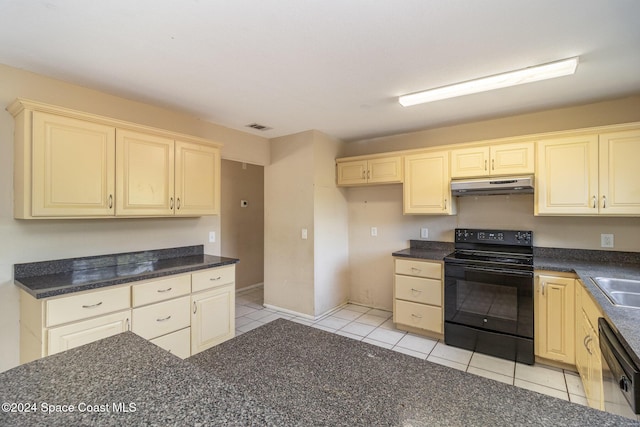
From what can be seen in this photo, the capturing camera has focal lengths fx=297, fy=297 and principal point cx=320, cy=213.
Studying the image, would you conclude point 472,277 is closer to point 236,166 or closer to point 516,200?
point 516,200

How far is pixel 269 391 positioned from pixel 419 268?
2.67 metres

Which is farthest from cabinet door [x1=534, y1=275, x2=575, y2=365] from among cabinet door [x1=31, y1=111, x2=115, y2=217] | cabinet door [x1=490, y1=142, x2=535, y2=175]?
cabinet door [x1=31, y1=111, x2=115, y2=217]

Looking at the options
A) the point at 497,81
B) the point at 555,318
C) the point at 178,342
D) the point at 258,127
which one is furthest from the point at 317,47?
the point at 555,318

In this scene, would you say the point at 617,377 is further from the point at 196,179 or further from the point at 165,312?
the point at 196,179

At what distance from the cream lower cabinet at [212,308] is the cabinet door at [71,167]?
95 centimetres

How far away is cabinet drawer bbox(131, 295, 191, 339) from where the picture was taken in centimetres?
221

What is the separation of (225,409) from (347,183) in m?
3.47

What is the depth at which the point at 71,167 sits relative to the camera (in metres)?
2.11

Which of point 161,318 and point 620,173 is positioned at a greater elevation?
point 620,173

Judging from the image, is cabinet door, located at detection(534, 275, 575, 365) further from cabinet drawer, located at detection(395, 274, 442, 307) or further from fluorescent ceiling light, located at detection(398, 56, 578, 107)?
fluorescent ceiling light, located at detection(398, 56, 578, 107)

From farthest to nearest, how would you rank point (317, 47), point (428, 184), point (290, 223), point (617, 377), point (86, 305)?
point (290, 223), point (428, 184), point (86, 305), point (317, 47), point (617, 377)

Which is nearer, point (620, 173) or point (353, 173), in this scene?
point (620, 173)

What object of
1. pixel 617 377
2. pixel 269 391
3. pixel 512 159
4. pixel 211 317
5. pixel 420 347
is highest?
pixel 512 159

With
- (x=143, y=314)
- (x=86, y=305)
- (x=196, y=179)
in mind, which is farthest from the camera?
(x=196, y=179)
